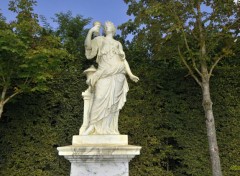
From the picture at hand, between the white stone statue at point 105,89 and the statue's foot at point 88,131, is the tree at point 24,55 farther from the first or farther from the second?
the statue's foot at point 88,131

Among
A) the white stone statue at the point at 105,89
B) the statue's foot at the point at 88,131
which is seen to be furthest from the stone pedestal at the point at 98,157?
the white stone statue at the point at 105,89

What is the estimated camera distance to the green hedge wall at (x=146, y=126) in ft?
27.7

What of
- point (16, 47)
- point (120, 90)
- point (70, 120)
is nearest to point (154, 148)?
point (70, 120)

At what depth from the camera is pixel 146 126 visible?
8.71 m

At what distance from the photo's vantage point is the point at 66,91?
29.4 ft

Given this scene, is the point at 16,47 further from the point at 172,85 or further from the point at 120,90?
the point at 172,85

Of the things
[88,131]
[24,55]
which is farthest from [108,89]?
[24,55]

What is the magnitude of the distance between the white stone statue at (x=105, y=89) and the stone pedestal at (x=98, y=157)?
0.42 meters

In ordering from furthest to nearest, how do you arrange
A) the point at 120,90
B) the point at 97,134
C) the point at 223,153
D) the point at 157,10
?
1. the point at 223,153
2. the point at 157,10
3. the point at 120,90
4. the point at 97,134

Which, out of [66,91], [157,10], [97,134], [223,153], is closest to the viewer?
[97,134]

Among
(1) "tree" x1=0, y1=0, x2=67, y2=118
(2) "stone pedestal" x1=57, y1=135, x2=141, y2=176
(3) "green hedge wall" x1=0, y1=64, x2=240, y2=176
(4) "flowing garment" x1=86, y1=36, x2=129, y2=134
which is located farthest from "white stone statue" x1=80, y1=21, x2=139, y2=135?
(3) "green hedge wall" x1=0, y1=64, x2=240, y2=176

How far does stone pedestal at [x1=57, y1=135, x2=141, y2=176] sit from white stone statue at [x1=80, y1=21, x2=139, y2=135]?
16.6 inches

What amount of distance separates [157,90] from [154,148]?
1.59 meters

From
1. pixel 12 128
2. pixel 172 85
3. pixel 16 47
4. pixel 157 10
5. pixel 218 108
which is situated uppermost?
pixel 157 10
